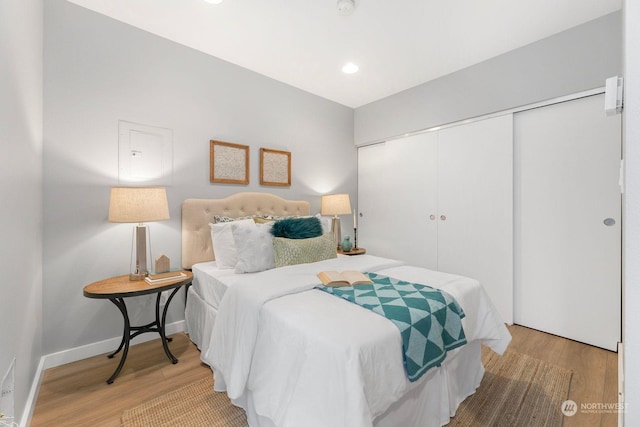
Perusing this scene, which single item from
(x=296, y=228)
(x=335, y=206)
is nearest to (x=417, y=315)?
(x=296, y=228)

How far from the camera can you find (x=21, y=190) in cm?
147

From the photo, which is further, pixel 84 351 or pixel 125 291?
pixel 84 351

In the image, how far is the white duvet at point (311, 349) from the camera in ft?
3.43

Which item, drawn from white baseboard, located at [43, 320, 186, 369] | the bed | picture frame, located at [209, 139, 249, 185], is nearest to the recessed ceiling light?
picture frame, located at [209, 139, 249, 185]

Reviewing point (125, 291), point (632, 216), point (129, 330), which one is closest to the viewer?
point (632, 216)

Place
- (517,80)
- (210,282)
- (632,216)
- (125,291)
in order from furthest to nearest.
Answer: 1. (517,80)
2. (210,282)
3. (125,291)
4. (632,216)

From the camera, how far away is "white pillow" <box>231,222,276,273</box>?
7.35 feet

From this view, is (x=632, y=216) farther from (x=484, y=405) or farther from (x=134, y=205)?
(x=134, y=205)

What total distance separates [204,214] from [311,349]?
1.98m

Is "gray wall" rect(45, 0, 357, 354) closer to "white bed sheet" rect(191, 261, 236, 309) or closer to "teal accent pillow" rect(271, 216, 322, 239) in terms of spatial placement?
"white bed sheet" rect(191, 261, 236, 309)

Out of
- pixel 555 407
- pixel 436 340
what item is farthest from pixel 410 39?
pixel 555 407

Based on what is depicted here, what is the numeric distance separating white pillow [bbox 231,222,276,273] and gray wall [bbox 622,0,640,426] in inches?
79.5

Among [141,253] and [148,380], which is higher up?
[141,253]

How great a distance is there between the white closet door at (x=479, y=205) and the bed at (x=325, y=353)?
1.30m
